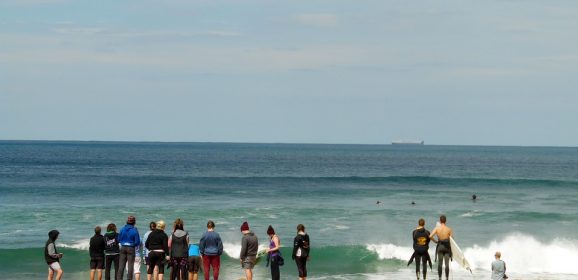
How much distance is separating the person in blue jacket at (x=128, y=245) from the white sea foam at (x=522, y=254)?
1138 centimetres

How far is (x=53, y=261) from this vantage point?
16938 millimetres

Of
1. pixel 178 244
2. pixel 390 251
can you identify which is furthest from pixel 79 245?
pixel 178 244

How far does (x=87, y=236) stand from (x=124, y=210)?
12162 millimetres

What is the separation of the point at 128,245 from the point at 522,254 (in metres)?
15.5

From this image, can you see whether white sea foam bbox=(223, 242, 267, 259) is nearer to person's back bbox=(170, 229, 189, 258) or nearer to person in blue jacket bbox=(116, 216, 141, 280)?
person in blue jacket bbox=(116, 216, 141, 280)

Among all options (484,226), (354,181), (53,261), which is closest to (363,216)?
(484,226)

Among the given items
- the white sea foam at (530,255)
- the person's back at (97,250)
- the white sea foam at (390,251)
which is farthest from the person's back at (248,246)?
the white sea foam at (390,251)

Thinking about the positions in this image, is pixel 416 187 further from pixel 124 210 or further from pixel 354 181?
pixel 124 210

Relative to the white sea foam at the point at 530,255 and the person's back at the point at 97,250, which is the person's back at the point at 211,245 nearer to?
the person's back at the point at 97,250

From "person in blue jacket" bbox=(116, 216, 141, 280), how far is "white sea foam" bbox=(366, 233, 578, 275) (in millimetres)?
11377

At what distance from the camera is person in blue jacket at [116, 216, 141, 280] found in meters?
16.9

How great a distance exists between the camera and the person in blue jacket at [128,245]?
666 inches

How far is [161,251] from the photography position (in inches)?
655

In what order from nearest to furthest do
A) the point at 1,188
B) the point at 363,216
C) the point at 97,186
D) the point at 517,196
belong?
the point at 363,216, the point at 517,196, the point at 1,188, the point at 97,186
